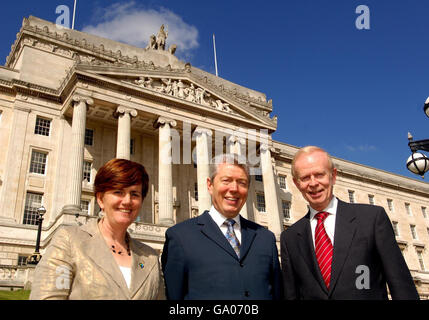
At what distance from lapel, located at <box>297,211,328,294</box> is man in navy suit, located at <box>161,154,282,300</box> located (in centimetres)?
39

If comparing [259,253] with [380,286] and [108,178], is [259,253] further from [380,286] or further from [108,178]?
[108,178]

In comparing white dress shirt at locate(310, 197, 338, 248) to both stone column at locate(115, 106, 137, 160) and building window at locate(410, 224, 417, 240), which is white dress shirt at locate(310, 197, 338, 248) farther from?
building window at locate(410, 224, 417, 240)

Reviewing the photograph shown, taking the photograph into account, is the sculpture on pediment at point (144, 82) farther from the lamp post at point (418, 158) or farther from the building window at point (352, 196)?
the building window at point (352, 196)

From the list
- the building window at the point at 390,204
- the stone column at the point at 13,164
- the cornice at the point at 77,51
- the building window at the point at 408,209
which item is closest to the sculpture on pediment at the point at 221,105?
the cornice at the point at 77,51

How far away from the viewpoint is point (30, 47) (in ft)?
121

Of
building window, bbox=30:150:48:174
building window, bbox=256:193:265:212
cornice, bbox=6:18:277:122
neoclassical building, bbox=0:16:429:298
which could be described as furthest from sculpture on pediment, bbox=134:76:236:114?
building window, bbox=256:193:265:212

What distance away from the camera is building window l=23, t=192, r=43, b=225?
29861mm

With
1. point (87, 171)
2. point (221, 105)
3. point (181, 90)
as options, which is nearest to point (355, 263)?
point (87, 171)

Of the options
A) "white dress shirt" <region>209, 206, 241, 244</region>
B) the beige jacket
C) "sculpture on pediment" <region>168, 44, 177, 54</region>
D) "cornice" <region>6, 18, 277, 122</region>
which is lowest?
the beige jacket

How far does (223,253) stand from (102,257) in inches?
57.6

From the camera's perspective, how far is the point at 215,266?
455cm

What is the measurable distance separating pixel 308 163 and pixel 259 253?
1.32 meters

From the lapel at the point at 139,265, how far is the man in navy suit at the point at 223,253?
325 mm

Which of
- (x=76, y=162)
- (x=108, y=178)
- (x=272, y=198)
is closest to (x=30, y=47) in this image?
(x=76, y=162)
